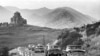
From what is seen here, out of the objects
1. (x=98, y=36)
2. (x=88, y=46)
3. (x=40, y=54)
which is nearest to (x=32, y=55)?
(x=40, y=54)

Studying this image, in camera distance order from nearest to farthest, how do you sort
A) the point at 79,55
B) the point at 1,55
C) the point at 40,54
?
the point at 79,55, the point at 40,54, the point at 1,55

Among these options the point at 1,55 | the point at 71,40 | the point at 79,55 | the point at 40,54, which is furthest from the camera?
the point at 1,55

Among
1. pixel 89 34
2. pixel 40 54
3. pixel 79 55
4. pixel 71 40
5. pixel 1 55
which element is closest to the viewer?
pixel 79 55

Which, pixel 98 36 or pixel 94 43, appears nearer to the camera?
pixel 94 43

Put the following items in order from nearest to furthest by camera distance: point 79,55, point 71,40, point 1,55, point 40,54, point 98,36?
point 79,55, point 40,54, point 98,36, point 71,40, point 1,55

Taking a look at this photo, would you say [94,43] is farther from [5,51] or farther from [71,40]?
[5,51]

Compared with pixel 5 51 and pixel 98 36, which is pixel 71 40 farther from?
pixel 5 51

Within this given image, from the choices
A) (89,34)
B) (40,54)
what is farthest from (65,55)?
(89,34)

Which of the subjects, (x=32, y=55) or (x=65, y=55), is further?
(x=32, y=55)
